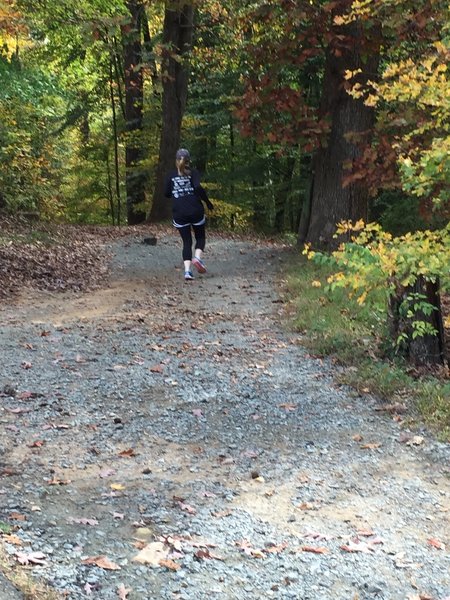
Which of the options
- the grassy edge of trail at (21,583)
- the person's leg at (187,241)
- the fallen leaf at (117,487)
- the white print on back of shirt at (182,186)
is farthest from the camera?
the person's leg at (187,241)

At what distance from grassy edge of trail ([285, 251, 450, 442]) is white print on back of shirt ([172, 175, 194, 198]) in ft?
7.55

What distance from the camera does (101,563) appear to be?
130 inches

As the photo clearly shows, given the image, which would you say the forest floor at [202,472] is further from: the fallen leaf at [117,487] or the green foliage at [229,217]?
the green foliage at [229,217]

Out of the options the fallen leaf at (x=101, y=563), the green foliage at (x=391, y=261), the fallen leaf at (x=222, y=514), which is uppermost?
the green foliage at (x=391, y=261)

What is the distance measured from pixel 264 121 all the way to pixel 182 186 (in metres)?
2.68

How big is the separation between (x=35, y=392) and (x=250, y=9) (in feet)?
27.9

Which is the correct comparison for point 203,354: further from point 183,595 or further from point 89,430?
point 183,595

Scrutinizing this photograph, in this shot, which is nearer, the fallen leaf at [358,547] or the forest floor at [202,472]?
the forest floor at [202,472]

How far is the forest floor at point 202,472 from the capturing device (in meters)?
3.32

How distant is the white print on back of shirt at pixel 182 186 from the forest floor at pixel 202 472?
9.44ft

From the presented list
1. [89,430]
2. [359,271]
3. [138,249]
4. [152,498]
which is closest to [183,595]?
[152,498]

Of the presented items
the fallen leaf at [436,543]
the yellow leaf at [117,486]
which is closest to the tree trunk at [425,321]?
the fallen leaf at [436,543]

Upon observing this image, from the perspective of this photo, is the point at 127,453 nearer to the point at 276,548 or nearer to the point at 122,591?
the point at 276,548

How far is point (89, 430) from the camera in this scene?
510 centimetres
